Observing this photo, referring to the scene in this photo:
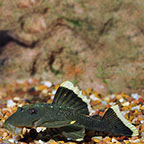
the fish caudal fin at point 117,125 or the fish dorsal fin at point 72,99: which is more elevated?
the fish dorsal fin at point 72,99

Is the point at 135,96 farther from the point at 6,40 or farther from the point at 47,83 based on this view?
the point at 6,40

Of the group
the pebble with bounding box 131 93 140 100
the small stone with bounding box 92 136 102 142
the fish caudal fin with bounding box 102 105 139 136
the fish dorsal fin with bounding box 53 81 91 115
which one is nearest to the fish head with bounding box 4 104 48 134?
the fish dorsal fin with bounding box 53 81 91 115

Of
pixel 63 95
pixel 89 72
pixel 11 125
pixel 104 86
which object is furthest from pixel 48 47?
pixel 11 125

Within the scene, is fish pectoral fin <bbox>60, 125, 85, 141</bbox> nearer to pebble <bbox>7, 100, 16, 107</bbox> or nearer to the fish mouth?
the fish mouth

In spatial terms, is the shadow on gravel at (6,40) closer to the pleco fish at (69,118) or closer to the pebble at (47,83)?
the pebble at (47,83)

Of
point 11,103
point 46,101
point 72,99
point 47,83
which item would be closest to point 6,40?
point 47,83

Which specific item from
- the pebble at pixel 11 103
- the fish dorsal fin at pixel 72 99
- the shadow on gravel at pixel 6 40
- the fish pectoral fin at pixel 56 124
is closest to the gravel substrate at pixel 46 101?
the pebble at pixel 11 103
